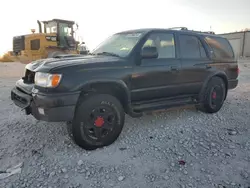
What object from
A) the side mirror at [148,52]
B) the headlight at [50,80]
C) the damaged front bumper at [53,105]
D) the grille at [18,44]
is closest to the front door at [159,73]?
the side mirror at [148,52]

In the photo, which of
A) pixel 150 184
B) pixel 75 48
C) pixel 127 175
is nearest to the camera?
pixel 150 184

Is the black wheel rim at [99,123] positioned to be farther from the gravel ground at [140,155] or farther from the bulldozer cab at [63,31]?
the bulldozer cab at [63,31]

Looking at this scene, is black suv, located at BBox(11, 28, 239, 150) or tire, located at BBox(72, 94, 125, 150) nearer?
black suv, located at BBox(11, 28, 239, 150)

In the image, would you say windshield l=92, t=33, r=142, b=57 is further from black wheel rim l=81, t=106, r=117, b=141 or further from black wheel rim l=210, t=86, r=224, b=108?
black wheel rim l=210, t=86, r=224, b=108

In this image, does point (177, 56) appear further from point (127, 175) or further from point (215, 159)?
point (127, 175)

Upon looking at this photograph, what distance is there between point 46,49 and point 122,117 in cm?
938

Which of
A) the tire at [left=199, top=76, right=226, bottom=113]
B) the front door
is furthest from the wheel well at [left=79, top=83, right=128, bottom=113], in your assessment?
the tire at [left=199, top=76, right=226, bottom=113]

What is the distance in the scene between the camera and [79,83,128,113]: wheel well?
3.37m

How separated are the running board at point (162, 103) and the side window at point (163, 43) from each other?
863 millimetres

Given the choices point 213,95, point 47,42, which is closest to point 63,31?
point 47,42

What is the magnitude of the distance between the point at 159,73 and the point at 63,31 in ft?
31.8

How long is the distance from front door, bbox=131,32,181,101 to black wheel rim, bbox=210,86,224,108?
3.86ft

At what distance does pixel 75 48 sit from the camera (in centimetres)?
1273

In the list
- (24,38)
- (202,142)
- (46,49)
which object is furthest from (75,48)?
(202,142)
